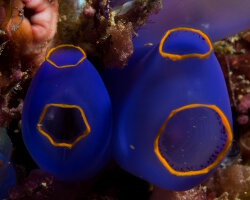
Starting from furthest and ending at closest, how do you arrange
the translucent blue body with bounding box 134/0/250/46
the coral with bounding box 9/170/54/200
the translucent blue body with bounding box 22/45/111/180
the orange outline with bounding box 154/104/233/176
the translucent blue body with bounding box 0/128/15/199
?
1. the translucent blue body with bounding box 134/0/250/46
2. the translucent blue body with bounding box 0/128/15/199
3. the coral with bounding box 9/170/54/200
4. the translucent blue body with bounding box 22/45/111/180
5. the orange outline with bounding box 154/104/233/176

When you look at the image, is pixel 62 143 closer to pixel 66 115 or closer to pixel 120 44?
pixel 66 115

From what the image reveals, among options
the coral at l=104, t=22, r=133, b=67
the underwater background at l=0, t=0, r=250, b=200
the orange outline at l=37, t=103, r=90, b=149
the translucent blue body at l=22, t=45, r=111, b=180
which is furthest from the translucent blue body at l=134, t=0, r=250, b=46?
the orange outline at l=37, t=103, r=90, b=149

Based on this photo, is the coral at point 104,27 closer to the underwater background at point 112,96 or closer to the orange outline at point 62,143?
the underwater background at point 112,96

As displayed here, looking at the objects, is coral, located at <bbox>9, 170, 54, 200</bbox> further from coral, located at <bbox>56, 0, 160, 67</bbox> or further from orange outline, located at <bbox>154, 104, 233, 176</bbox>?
coral, located at <bbox>56, 0, 160, 67</bbox>

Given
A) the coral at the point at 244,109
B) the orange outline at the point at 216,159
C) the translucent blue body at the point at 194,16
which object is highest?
the translucent blue body at the point at 194,16

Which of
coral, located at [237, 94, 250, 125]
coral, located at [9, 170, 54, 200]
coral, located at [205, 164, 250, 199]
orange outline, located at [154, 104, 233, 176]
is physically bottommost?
coral, located at [205, 164, 250, 199]

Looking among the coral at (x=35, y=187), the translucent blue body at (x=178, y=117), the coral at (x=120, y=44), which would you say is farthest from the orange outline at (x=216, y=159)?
the coral at (x=35, y=187)

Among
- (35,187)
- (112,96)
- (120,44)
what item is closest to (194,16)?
(120,44)
